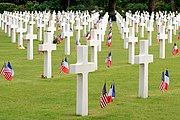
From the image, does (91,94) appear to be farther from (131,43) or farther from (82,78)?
(131,43)

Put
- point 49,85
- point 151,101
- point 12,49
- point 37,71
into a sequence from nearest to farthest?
point 151,101, point 49,85, point 37,71, point 12,49

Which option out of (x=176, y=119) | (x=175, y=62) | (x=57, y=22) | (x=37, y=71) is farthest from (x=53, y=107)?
(x=57, y=22)

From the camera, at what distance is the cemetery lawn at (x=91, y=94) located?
9953 millimetres

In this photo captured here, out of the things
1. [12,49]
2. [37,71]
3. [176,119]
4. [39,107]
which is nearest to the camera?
[176,119]

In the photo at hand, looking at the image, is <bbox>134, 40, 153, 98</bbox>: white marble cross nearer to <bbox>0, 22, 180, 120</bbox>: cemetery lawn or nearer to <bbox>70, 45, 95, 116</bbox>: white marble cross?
<bbox>0, 22, 180, 120</bbox>: cemetery lawn

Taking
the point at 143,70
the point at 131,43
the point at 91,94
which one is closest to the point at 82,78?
the point at 143,70

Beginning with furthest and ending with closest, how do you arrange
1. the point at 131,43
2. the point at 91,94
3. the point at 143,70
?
the point at 131,43 → the point at 91,94 → the point at 143,70

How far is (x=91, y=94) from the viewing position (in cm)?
1186

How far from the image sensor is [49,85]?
13.0 metres

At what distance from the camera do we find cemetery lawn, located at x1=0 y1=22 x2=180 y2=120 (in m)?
9.95

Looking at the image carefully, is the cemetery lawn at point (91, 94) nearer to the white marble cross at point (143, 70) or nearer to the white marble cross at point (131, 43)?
the white marble cross at point (143, 70)

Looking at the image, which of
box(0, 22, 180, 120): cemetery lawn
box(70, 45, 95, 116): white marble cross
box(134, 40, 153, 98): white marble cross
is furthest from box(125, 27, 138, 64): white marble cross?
box(70, 45, 95, 116): white marble cross

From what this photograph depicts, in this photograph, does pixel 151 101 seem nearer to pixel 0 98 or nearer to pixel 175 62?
pixel 0 98

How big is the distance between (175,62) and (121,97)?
6.63 metres
